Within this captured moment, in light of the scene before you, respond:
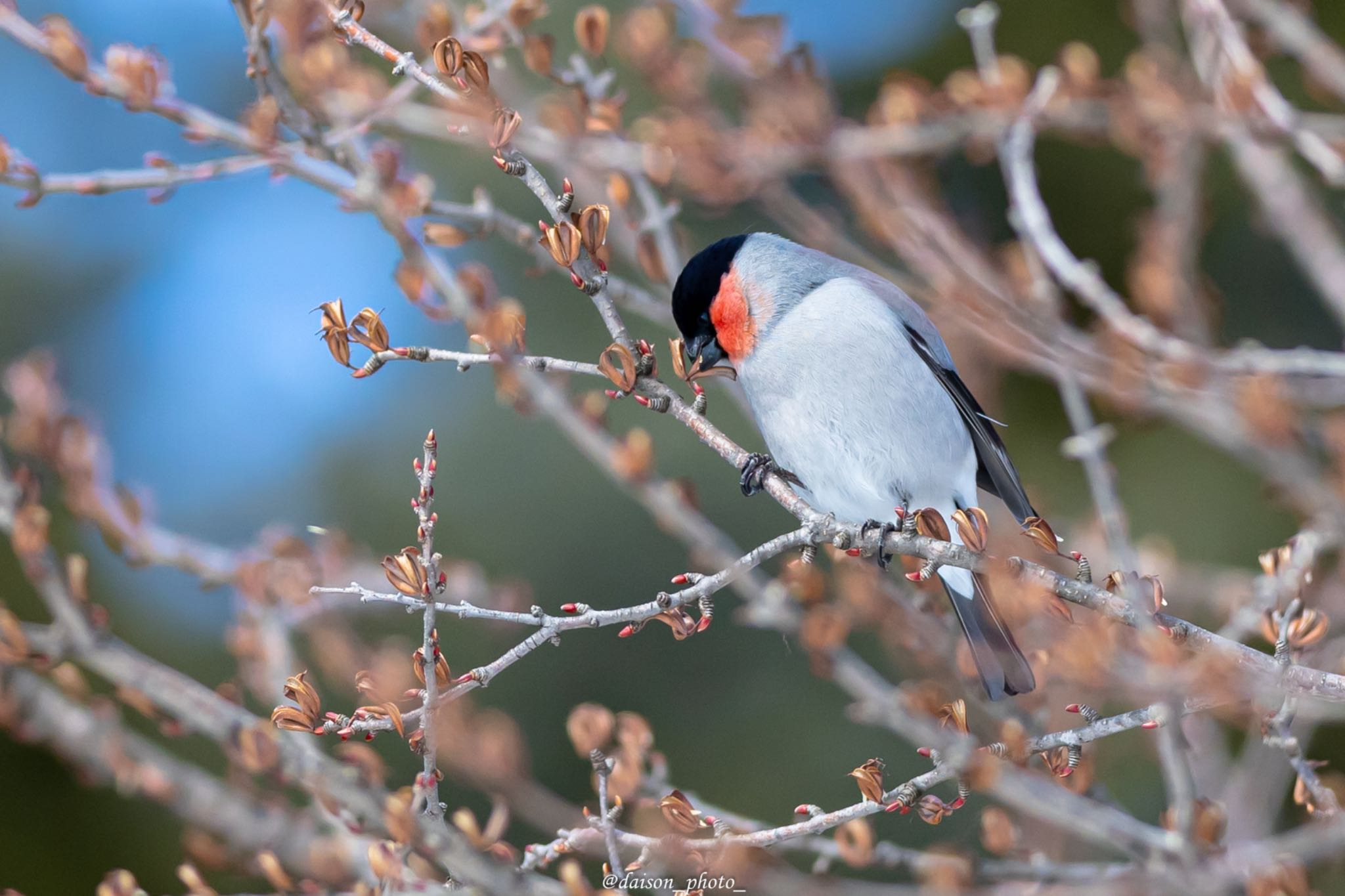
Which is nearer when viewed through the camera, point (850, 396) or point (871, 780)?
point (871, 780)

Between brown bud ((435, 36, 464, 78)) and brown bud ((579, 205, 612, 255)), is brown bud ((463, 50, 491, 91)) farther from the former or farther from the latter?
brown bud ((579, 205, 612, 255))

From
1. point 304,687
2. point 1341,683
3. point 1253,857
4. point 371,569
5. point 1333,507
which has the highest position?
point 371,569

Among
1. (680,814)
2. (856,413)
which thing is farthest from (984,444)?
(680,814)

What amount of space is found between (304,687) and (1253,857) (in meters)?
1.35

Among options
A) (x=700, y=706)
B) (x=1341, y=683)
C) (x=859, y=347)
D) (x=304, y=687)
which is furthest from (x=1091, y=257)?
(x=304, y=687)

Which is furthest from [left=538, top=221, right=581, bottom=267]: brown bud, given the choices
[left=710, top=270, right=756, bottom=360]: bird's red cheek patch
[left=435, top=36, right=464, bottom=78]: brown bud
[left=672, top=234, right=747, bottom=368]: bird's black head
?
[left=710, top=270, right=756, bottom=360]: bird's red cheek patch

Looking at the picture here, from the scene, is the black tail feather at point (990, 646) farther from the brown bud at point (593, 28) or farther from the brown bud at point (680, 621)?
the brown bud at point (593, 28)

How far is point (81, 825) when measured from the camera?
4352 mm

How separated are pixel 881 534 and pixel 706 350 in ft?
3.38

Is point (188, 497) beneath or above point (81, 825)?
above

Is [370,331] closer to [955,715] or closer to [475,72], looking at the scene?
[475,72]

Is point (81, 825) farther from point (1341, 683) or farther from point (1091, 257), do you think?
point (1091, 257)

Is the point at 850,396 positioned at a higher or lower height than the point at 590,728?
A: higher

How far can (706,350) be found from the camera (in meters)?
2.99
